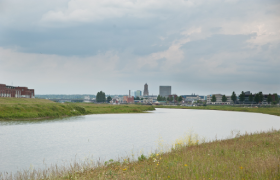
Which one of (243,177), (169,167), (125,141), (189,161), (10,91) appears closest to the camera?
(243,177)

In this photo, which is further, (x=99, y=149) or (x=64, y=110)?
(x=64, y=110)

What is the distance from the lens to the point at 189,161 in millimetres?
14953

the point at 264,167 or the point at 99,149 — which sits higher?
the point at 264,167

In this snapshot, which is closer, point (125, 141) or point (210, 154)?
point (210, 154)

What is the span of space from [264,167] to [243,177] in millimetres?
1482

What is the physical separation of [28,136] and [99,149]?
14.6m

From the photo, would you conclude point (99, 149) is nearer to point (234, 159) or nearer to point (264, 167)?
point (234, 159)

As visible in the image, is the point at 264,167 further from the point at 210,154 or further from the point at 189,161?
the point at 210,154

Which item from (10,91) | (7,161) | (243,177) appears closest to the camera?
(243,177)

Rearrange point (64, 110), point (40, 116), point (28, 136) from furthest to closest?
point (64, 110) → point (40, 116) → point (28, 136)

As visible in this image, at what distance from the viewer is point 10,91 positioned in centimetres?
16588

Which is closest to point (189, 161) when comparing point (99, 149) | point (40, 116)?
point (99, 149)

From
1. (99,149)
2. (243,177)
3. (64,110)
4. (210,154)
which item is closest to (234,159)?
(210,154)

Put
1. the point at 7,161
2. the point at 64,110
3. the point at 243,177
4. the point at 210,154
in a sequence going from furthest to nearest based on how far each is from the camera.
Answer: the point at 64,110 < the point at 7,161 < the point at 210,154 < the point at 243,177
